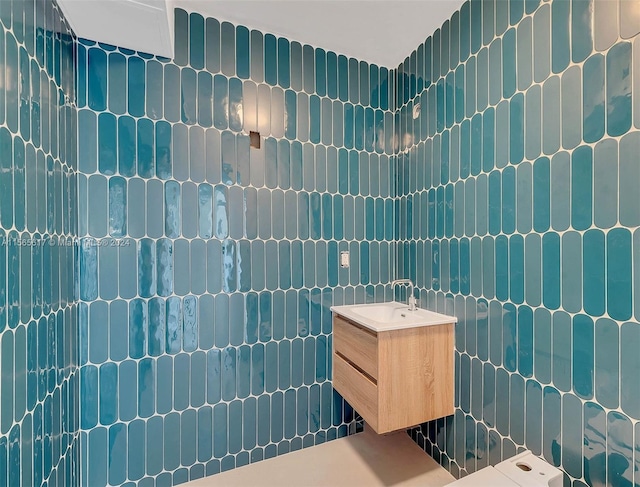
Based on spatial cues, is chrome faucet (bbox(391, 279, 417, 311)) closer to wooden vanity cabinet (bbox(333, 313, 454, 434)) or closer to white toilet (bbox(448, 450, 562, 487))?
wooden vanity cabinet (bbox(333, 313, 454, 434))

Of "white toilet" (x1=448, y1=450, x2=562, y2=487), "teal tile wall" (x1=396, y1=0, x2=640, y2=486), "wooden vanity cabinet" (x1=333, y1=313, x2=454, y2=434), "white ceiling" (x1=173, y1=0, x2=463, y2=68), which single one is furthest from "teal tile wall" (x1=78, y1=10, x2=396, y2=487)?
"white toilet" (x1=448, y1=450, x2=562, y2=487)

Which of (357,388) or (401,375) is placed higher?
(401,375)

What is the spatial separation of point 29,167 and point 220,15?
4.42 ft

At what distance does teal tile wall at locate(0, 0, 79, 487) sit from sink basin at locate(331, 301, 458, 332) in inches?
54.5

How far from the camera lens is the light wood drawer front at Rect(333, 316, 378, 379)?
162cm

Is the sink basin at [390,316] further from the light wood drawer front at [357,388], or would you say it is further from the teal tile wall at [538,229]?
the light wood drawer front at [357,388]

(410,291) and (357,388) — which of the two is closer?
(357,388)

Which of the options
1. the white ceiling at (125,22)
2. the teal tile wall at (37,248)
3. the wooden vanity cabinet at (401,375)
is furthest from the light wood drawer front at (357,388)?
the white ceiling at (125,22)

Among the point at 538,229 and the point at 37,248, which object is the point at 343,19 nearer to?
the point at 538,229

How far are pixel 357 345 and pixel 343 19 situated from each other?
6.32 ft

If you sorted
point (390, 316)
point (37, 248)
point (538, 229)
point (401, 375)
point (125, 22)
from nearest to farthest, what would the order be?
point (37, 248), point (538, 229), point (125, 22), point (401, 375), point (390, 316)

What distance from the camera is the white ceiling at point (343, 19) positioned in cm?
171

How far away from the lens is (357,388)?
1.76m

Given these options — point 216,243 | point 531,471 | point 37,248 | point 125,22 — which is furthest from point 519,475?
point 125,22
